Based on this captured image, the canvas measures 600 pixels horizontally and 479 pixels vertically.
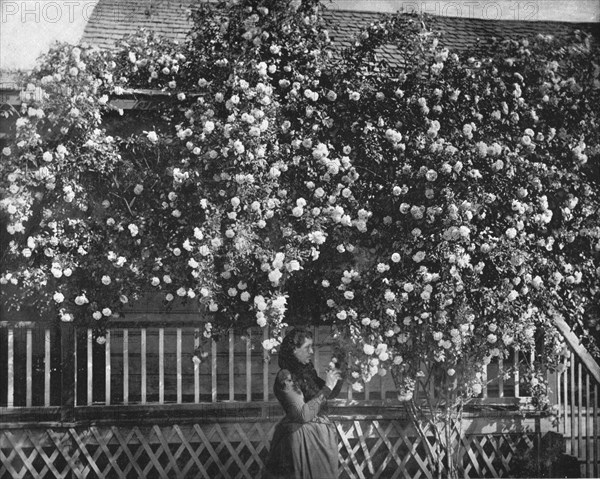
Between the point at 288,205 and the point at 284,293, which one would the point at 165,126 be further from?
the point at 284,293

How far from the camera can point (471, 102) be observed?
552 cm

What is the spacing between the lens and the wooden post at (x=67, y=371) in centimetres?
580

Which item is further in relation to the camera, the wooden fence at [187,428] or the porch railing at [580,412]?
the porch railing at [580,412]

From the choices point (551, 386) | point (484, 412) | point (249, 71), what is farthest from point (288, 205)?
point (551, 386)

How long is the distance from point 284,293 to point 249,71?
1.81 metres

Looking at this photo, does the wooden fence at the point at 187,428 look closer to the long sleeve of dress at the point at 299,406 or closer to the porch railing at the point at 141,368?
the porch railing at the point at 141,368

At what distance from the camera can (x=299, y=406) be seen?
A: 488 cm

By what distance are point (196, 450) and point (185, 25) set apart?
18.2 ft

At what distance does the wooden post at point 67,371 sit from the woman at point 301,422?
1.86 metres

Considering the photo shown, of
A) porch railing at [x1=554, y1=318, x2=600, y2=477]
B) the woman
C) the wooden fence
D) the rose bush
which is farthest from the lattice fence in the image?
the woman

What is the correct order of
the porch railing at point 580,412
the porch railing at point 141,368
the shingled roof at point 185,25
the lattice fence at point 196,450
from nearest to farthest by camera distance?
the lattice fence at point 196,450 → the porch railing at point 141,368 → the porch railing at point 580,412 → the shingled roof at point 185,25

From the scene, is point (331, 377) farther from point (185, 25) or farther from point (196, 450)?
point (185, 25)

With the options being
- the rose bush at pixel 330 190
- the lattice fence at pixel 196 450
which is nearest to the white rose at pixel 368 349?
the rose bush at pixel 330 190

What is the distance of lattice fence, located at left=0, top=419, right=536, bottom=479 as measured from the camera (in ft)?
18.9
